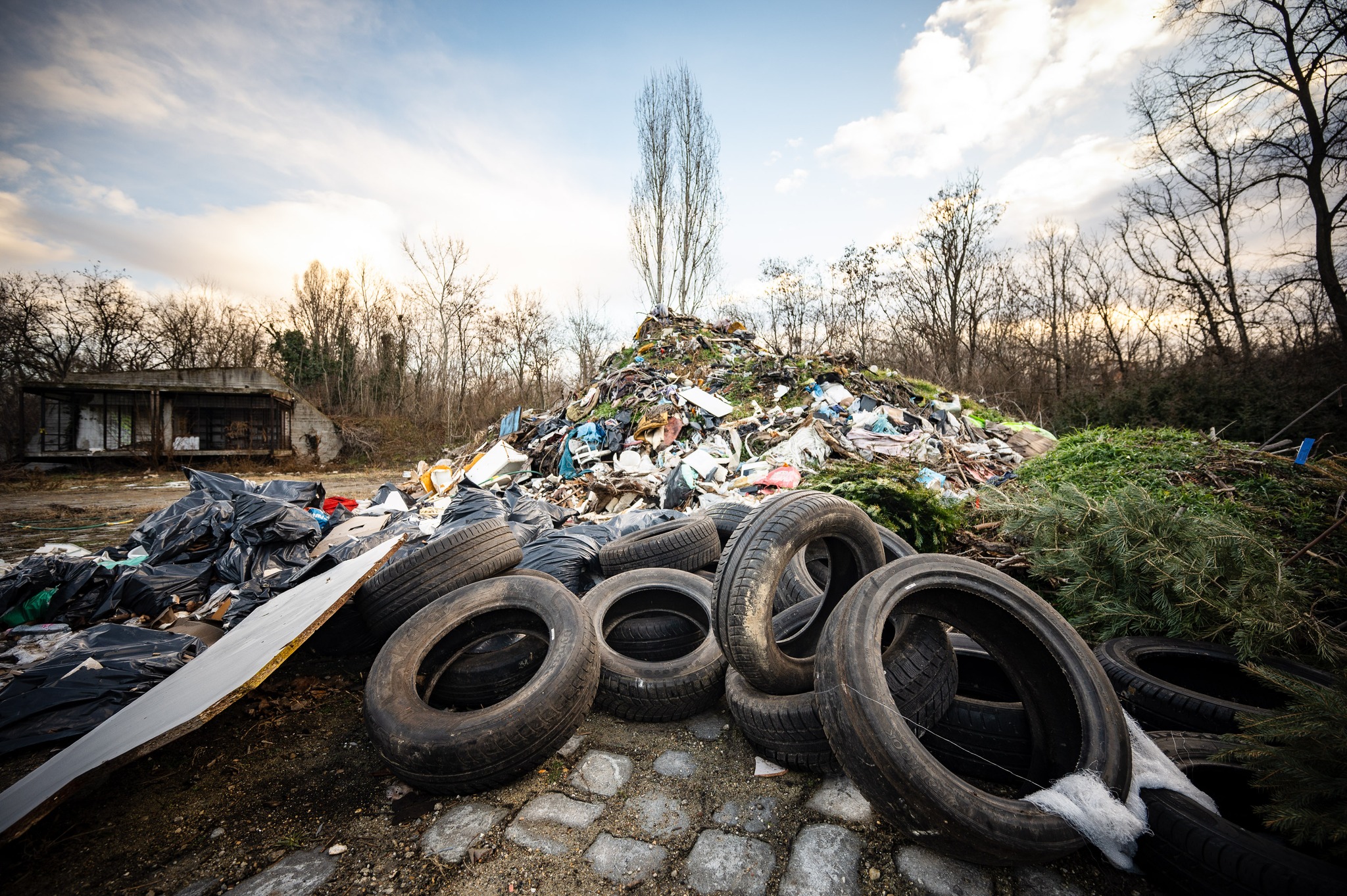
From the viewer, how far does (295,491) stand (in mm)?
5637

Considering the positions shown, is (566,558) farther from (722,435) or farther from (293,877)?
(722,435)

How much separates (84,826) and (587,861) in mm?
1956

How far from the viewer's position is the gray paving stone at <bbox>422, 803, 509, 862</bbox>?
A: 1721 millimetres

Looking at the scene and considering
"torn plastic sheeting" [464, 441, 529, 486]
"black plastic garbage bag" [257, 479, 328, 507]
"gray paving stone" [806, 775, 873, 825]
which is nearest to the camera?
"gray paving stone" [806, 775, 873, 825]

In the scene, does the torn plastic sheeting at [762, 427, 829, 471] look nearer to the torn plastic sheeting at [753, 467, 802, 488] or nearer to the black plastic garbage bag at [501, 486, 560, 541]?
the torn plastic sheeting at [753, 467, 802, 488]

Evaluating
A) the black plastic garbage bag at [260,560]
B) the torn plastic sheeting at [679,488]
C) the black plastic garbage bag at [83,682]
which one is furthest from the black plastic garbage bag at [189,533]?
the torn plastic sheeting at [679,488]

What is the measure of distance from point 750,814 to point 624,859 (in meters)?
0.49

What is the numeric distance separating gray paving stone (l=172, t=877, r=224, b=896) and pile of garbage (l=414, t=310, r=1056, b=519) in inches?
188

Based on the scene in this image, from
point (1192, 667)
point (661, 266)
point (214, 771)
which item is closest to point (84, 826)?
point (214, 771)

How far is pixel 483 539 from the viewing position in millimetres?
2934

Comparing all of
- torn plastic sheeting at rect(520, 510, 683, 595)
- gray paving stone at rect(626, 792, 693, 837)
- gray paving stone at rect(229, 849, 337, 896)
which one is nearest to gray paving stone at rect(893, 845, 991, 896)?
gray paving stone at rect(626, 792, 693, 837)

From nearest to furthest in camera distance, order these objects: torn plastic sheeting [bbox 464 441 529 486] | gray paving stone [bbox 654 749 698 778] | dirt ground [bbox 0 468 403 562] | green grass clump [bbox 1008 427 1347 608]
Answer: gray paving stone [bbox 654 749 698 778] → green grass clump [bbox 1008 427 1347 608] → dirt ground [bbox 0 468 403 562] → torn plastic sheeting [bbox 464 441 529 486]

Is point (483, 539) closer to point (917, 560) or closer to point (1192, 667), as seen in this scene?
point (917, 560)

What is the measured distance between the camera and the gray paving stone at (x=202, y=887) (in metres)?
1.57
